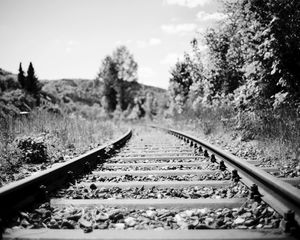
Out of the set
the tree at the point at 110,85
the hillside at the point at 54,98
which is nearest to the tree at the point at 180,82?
the hillside at the point at 54,98

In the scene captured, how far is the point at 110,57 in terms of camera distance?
185ft

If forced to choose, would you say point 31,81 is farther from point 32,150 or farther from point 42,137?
point 32,150

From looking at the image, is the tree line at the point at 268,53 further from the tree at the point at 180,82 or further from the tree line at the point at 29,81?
the tree line at the point at 29,81

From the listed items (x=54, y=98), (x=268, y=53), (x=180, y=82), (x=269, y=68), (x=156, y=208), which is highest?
(x=180, y=82)

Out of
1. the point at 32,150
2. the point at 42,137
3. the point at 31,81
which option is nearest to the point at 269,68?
the point at 42,137

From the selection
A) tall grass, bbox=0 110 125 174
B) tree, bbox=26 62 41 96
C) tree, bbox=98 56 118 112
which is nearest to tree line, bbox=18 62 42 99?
tree, bbox=26 62 41 96

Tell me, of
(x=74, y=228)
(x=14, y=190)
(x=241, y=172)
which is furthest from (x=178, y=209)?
(x=14, y=190)

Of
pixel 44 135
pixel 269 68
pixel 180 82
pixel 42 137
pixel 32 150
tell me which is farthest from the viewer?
pixel 180 82

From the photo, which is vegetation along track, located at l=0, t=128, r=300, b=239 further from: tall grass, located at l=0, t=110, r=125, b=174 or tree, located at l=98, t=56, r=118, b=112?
tree, located at l=98, t=56, r=118, b=112

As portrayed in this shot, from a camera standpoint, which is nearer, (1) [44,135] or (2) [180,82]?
(1) [44,135]

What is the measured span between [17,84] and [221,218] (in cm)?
5600

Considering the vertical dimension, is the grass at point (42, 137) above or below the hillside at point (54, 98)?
below

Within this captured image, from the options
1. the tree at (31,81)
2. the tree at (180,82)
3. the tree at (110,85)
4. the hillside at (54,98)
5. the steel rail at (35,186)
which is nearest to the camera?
the steel rail at (35,186)

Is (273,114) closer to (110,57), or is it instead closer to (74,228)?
(74,228)
